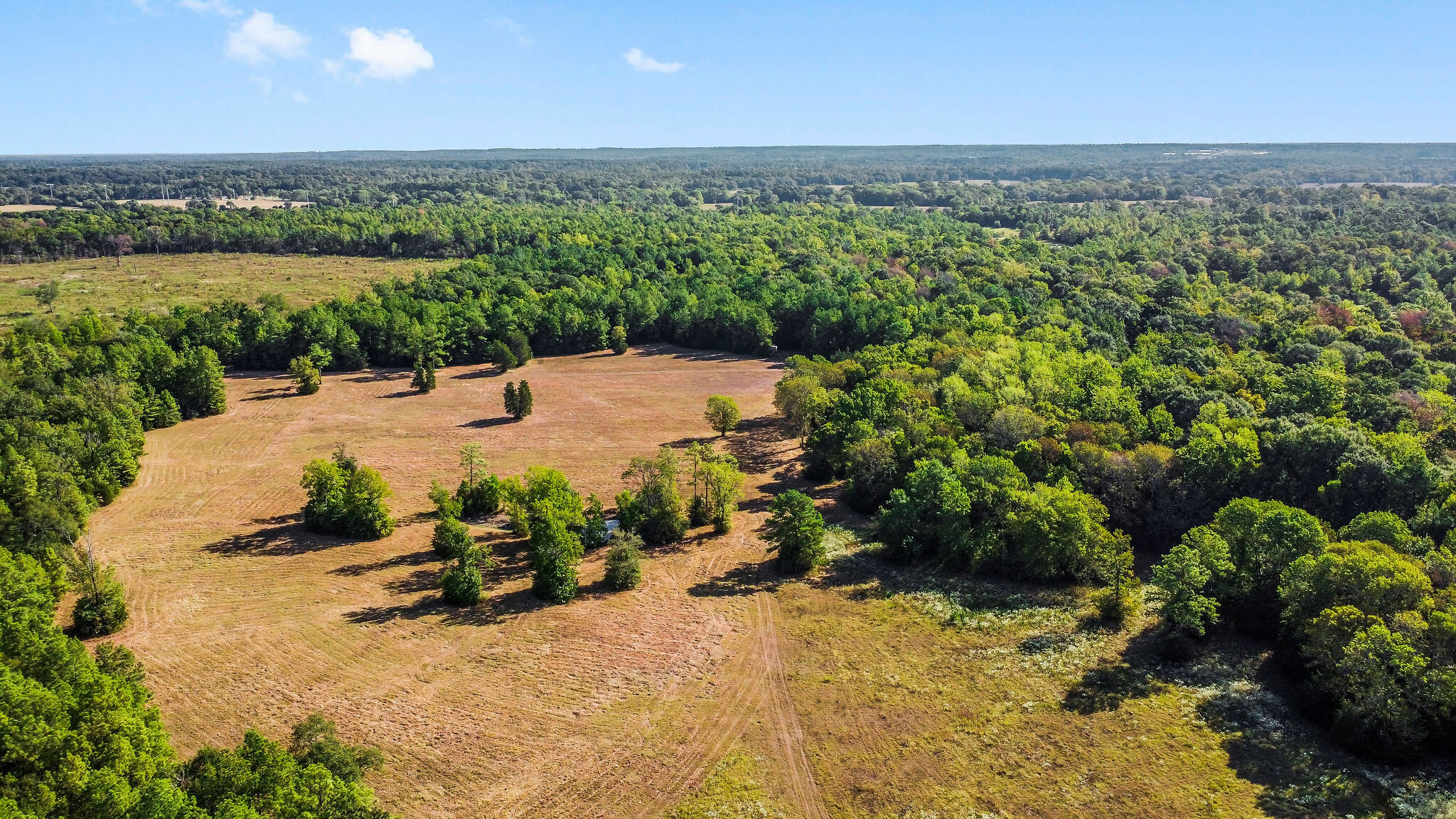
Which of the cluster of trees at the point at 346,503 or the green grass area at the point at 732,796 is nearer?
the green grass area at the point at 732,796

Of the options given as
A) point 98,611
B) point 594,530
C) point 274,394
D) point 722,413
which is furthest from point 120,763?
point 274,394

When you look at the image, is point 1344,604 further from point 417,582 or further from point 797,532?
point 417,582

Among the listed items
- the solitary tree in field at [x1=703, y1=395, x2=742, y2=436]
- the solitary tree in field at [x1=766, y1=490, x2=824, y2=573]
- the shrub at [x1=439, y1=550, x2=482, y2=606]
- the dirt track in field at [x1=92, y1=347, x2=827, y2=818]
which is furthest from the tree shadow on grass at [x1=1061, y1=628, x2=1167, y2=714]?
the solitary tree in field at [x1=703, y1=395, x2=742, y2=436]

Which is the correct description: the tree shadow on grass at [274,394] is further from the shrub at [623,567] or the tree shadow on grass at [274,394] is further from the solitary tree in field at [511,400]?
the shrub at [623,567]

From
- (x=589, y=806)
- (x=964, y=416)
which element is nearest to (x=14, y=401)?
(x=589, y=806)

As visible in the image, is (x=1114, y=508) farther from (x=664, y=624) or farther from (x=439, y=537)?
(x=439, y=537)

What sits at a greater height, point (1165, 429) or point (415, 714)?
point (1165, 429)

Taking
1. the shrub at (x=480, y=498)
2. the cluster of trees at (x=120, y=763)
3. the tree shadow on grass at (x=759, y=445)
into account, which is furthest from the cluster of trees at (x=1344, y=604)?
the shrub at (x=480, y=498)

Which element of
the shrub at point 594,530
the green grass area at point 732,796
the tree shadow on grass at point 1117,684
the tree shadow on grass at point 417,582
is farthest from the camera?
the shrub at point 594,530
